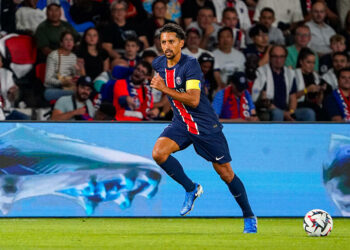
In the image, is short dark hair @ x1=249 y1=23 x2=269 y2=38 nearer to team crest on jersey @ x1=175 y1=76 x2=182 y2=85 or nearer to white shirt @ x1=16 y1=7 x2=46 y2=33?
white shirt @ x1=16 y1=7 x2=46 y2=33

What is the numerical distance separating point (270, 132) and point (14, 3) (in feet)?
17.8

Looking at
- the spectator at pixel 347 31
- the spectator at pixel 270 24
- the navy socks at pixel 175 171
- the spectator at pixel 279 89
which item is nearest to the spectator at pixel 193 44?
the spectator at pixel 279 89

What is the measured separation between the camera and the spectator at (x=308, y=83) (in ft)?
43.9

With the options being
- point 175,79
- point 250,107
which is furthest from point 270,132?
point 175,79

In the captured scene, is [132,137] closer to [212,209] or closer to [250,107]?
[212,209]

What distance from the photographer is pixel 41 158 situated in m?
10.3

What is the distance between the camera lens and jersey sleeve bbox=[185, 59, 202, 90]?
26.6ft

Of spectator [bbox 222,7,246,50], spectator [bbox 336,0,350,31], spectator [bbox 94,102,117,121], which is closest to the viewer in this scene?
spectator [bbox 94,102,117,121]

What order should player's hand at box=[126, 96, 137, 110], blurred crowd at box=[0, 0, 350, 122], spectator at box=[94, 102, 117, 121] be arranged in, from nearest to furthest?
player's hand at box=[126, 96, 137, 110] → spectator at box=[94, 102, 117, 121] → blurred crowd at box=[0, 0, 350, 122]

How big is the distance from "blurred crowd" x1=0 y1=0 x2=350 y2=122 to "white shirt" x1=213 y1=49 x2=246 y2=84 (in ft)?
0.06

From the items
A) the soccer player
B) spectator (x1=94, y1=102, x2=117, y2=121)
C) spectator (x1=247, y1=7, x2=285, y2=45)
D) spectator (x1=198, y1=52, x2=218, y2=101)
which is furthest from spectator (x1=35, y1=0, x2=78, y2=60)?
the soccer player

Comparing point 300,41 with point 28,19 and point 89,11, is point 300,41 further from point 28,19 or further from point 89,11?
point 28,19

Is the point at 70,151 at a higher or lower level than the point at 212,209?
higher

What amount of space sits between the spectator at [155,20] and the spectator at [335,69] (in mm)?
3063
